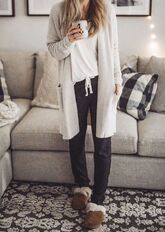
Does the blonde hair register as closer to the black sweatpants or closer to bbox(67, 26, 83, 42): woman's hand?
bbox(67, 26, 83, 42): woman's hand

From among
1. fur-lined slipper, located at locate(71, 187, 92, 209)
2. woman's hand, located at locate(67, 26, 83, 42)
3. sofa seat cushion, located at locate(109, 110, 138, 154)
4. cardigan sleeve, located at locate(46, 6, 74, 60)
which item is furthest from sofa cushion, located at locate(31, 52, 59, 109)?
woman's hand, located at locate(67, 26, 83, 42)

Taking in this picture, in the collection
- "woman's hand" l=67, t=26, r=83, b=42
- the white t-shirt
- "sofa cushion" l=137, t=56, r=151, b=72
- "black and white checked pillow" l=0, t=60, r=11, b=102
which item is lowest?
"black and white checked pillow" l=0, t=60, r=11, b=102

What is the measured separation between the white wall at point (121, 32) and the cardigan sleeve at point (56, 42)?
1.23m

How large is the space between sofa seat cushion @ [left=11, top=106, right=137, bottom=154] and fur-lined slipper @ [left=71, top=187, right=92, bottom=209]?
26cm

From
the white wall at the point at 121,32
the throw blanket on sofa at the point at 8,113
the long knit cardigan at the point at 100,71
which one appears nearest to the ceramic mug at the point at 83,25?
the long knit cardigan at the point at 100,71

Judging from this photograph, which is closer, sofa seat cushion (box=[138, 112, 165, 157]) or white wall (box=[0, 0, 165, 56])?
sofa seat cushion (box=[138, 112, 165, 157])

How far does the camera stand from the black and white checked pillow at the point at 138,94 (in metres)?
2.73

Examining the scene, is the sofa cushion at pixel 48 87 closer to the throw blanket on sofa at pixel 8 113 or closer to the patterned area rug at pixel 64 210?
the throw blanket on sofa at pixel 8 113

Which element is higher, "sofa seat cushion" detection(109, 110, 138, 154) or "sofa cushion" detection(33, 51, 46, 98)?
"sofa cushion" detection(33, 51, 46, 98)

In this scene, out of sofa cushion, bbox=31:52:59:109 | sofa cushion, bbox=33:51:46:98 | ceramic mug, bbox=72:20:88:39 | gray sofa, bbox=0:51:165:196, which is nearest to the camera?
ceramic mug, bbox=72:20:88:39

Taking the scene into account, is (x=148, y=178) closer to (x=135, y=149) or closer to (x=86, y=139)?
(x=135, y=149)

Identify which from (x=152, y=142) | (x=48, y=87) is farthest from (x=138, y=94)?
(x=48, y=87)

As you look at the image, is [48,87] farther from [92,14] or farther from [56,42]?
[92,14]

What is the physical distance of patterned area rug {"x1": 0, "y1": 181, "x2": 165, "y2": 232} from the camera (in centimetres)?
216
